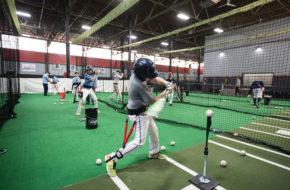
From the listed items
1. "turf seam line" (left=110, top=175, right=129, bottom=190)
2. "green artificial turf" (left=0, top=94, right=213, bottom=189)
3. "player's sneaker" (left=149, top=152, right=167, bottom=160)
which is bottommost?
"turf seam line" (left=110, top=175, right=129, bottom=190)

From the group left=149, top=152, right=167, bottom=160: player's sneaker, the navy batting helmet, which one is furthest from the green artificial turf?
the navy batting helmet

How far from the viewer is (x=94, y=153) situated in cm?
328

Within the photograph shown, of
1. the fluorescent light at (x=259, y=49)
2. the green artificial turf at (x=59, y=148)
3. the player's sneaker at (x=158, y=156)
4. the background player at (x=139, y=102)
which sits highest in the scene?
the fluorescent light at (x=259, y=49)

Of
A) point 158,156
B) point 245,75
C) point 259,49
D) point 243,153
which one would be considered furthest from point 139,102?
point 245,75

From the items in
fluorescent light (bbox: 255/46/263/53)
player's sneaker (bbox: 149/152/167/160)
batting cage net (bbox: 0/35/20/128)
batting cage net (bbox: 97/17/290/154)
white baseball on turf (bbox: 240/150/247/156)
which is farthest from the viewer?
fluorescent light (bbox: 255/46/263/53)

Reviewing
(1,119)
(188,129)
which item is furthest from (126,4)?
(1,119)

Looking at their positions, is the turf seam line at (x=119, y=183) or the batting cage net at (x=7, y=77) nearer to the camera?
the turf seam line at (x=119, y=183)

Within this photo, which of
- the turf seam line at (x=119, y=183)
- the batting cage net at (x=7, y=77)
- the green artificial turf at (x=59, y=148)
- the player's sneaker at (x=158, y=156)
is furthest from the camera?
the batting cage net at (x=7, y=77)

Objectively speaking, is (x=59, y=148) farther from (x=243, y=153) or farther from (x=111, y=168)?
(x=243, y=153)

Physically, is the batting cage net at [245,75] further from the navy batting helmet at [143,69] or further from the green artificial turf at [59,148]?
the navy batting helmet at [143,69]

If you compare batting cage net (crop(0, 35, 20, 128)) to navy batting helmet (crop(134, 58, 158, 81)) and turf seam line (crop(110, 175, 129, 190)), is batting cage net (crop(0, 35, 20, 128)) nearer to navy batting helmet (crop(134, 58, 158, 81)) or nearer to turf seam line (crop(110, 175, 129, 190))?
turf seam line (crop(110, 175, 129, 190))

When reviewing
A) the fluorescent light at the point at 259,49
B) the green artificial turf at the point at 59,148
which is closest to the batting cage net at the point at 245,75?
the fluorescent light at the point at 259,49

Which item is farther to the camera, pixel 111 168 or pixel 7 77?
pixel 7 77

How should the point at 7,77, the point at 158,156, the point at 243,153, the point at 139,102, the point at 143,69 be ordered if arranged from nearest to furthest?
the point at 143,69 → the point at 139,102 → the point at 158,156 → the point at 243,153 → the point at 7,77
